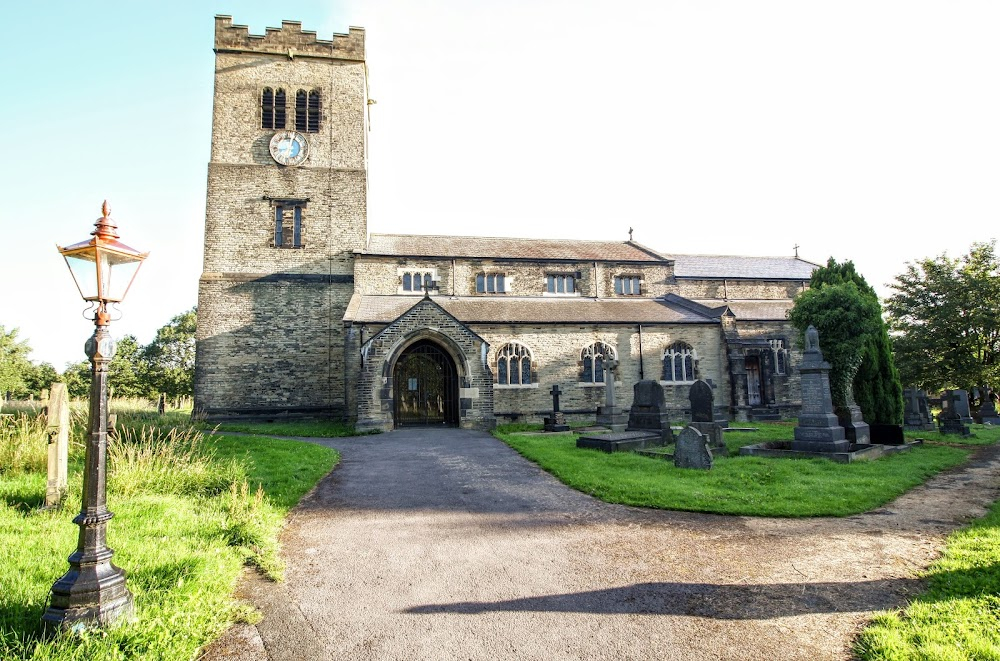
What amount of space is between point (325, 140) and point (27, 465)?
20875 millimetres

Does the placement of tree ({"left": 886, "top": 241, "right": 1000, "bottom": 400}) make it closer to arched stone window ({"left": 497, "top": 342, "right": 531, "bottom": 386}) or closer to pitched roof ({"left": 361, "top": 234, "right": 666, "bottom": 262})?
pitched roof ({"left": 361, "top": 234, "right": 666, "bottom": 262})

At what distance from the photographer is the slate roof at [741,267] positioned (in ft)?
98.3

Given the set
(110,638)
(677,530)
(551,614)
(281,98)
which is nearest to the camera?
(110,638)

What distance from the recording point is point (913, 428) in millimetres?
18641

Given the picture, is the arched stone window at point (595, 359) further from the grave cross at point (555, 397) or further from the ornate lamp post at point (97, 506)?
the ornate lamp post at point (97, 506)

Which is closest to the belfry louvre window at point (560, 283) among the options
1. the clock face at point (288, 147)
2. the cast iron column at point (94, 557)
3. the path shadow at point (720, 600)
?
the clock face at point (288, 147)

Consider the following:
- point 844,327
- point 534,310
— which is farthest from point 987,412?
point 534,310

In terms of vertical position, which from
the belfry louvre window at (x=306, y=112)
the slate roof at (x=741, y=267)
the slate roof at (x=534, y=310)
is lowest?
the slate roof at (x=534, y=310)

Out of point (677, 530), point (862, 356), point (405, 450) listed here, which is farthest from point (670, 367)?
point (677, 530)

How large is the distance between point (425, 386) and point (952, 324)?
26.8 m

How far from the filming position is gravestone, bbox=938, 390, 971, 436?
56.0ft

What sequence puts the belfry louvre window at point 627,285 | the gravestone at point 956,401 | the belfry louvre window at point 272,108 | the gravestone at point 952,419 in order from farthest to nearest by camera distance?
the belfry louvre window at point 627,285
the belfry louvre window at point 272,108
the gravestone at point 956,401
the gravestone at point 952,419

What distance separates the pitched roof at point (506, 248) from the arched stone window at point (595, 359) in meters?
5.98

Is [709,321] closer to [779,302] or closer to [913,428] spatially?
[779,302]
